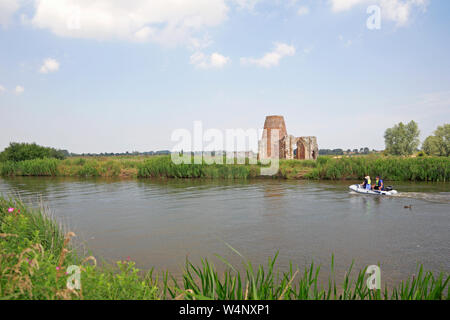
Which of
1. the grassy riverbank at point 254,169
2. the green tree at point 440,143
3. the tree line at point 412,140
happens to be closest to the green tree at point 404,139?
the tree line at point 412,140

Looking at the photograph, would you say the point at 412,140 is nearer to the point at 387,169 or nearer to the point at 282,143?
the point at 282,143

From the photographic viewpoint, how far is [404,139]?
52.2 m

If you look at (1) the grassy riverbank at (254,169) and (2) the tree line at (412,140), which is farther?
(2) the tree line at (412,140)

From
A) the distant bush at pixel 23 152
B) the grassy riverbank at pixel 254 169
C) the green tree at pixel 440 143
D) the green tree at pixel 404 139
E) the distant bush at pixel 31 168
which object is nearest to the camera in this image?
the grassy riverbank at pixel 254 169

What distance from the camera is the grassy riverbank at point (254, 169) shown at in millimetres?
21109

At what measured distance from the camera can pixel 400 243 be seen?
7.73 m

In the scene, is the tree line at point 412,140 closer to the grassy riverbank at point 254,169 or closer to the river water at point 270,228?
the grassy riverbank at point 254,169

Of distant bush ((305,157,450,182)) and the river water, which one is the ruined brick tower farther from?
the river water

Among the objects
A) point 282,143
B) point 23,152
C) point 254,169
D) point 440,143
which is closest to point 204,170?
point 254,169

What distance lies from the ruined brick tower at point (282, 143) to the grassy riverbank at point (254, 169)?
1115cm

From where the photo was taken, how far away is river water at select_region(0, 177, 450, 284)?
679cm
